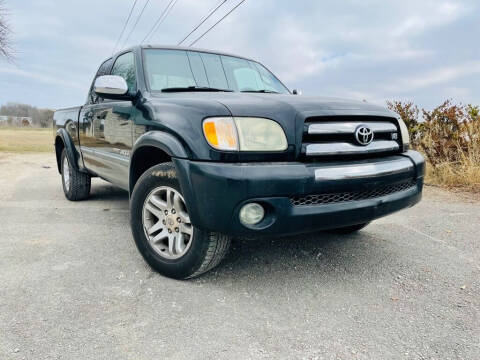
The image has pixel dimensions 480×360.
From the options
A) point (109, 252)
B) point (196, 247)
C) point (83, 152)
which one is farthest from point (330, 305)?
point (83, 152)

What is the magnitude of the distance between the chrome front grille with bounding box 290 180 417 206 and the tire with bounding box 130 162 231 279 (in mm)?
530

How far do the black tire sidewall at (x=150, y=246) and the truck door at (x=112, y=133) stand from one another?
1.87ft

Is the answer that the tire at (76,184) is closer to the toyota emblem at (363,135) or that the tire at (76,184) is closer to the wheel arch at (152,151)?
the wheel arch at (152,151)

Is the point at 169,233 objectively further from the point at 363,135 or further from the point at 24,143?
the point at 24,143

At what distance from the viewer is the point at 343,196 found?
7.08 ft

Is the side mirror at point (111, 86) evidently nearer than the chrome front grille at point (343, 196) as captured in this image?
No

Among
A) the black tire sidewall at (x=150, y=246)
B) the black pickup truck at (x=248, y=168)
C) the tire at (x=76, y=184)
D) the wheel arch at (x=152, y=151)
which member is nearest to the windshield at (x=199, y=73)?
the black pickup truck at (x=248, y=168)

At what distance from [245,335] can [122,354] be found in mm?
582

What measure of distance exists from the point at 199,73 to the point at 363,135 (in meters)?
1.62

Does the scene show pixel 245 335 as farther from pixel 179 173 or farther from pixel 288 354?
pixel 179 173

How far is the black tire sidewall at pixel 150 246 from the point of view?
2.18 m

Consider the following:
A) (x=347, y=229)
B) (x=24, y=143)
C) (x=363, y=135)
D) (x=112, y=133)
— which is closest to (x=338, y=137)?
(x=363, y=135)

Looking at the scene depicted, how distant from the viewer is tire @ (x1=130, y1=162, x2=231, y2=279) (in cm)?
220

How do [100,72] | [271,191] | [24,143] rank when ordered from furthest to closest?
[24,143]
[100,72]
[271,191]
